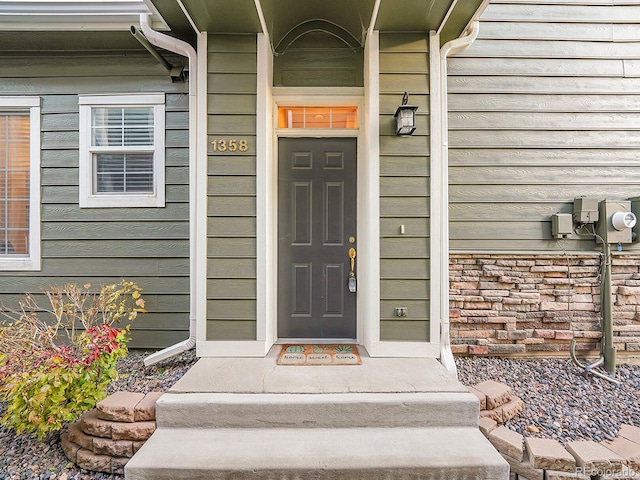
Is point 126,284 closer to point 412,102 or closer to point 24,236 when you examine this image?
point 24,236

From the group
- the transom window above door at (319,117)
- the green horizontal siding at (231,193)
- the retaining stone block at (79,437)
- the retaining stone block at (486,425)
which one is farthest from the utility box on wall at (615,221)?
the retaining stone block at (79,437)

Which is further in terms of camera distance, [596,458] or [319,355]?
[319,355]

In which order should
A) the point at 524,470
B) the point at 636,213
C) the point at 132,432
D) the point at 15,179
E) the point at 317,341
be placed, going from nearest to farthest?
the point at 524,470, the point at 132,432, the point at 317,341, the point at 636,213, the point at 15,179

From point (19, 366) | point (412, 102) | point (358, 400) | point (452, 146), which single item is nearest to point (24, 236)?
point (19, 366)

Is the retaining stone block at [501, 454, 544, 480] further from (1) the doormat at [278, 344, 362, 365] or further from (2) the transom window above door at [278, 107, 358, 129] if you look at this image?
(2) the transom window above door at [278, 107, 358, 129]

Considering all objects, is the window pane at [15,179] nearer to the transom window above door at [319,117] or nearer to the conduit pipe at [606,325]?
the transom window above door at [319,117]

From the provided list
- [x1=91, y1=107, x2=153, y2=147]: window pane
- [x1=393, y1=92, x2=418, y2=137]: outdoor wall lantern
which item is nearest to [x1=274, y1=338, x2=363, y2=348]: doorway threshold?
[x1=393, y1=92, x2=418, y2=137]: outdoor wall lantern

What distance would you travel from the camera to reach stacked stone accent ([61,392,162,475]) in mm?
1889

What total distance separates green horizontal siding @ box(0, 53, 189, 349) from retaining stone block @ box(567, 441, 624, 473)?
3025 millimetres

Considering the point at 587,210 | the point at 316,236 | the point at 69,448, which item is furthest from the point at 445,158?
the point at 69,448

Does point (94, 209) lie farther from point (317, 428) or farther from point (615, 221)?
point (615, 221)

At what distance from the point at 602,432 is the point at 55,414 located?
323 centimetres

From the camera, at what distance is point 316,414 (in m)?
1.93

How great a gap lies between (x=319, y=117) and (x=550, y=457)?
2.80m
